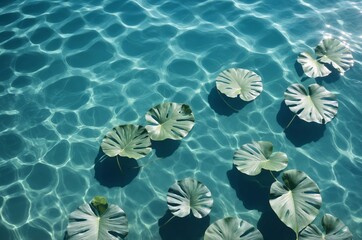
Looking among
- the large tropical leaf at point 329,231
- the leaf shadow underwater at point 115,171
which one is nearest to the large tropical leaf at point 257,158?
the large tropical leaf at point 329,231

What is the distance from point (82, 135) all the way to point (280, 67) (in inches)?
152

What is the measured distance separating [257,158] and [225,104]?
4.50 ft

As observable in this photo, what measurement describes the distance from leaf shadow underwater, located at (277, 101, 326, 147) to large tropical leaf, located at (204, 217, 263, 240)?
1851 millimetres

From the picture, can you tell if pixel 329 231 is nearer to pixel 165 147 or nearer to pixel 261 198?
pixel 261 198

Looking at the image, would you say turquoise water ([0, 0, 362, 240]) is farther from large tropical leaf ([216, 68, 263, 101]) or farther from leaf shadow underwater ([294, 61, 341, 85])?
large tropical leaf ([216, 68, 263, 101])

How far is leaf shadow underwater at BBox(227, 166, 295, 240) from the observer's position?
5109mm

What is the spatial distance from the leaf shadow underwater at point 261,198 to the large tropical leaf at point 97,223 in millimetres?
1788

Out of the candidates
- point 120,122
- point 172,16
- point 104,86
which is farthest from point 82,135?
point 172,16

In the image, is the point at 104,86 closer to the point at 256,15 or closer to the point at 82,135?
the point at 82,135

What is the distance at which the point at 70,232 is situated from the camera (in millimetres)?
4902

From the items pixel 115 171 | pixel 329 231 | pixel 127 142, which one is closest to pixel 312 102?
pixel 329 231

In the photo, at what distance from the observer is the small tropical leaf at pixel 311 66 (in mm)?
6516

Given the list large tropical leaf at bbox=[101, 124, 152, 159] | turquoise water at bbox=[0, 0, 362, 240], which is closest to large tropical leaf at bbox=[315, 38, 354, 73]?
turquoise water at bbox=[0, 0, 362, 240]

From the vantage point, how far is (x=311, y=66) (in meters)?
6.59
